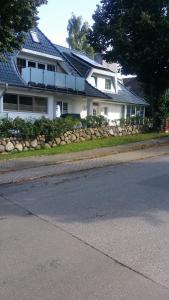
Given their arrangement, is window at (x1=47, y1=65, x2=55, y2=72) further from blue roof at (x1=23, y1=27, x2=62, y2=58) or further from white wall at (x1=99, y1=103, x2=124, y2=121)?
white wall at (x1=99, y1=103, x2=124, y2=121)

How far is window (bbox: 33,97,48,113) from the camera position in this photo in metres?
29.4

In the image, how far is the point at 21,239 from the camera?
6.53m

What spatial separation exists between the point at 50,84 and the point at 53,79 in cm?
48

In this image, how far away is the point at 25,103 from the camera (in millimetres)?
Answer: 28703

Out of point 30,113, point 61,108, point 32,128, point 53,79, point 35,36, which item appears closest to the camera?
point 32,128

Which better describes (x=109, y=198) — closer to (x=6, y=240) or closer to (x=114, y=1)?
(x=6, y=240)

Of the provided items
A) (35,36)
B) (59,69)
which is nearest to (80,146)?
(59,69)

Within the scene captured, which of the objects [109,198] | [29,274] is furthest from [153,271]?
[109,198]

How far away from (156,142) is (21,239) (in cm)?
1634

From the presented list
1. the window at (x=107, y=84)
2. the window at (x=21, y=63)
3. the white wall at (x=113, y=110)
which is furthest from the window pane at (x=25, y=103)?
the window at (x=107, y=84)

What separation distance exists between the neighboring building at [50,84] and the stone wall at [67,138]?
5.84 metres

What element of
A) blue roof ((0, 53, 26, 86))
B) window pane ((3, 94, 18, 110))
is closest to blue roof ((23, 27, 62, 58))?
blue roof ((0, 53, 26, 86))

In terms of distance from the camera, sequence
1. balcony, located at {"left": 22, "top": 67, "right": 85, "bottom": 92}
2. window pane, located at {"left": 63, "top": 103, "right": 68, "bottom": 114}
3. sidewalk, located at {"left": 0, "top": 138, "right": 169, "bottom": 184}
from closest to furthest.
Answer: sidewalk, located at {"left": 0, "top": 138, "right": 169, "bottom": 184}, balcony, located at {"left": 22, "top": 67, "right": 85, "bottom": 92}, window pane, located at {"left": 63, "top": 103, "right": 68, "bottom": 114}

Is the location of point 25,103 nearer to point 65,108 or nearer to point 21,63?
point 21,63
